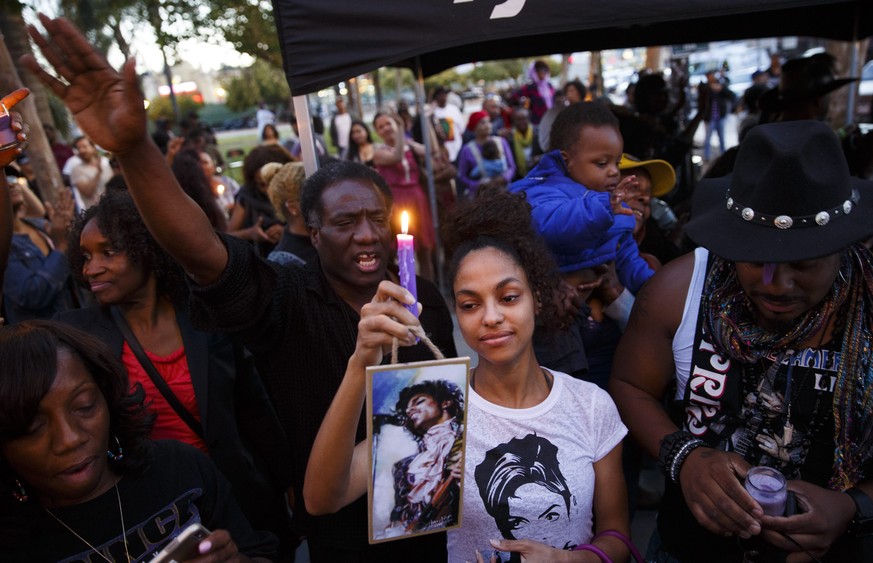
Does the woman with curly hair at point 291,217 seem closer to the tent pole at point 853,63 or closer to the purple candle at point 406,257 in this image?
the purple candle at point 406,257

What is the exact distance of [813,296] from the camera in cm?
165

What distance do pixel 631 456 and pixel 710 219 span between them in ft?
4.46

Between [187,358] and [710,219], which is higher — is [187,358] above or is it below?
below

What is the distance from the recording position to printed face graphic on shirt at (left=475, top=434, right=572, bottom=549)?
167 cm

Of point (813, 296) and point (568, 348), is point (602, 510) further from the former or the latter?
point (813, 296)

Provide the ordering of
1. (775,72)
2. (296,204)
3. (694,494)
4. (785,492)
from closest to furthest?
1. (785,492)
2. (694,494)
3. (296,204)
4. (775,72)

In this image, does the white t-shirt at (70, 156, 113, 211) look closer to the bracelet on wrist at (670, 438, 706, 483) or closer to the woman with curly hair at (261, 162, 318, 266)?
the woman with curly hair at (261, 162, 318, 266)

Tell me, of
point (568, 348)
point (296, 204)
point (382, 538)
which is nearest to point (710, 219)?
point (568, 348)

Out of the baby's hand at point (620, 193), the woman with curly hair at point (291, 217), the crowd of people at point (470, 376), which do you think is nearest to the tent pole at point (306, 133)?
the woman with curly hair at point (291, 217)

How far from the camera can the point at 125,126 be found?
1400mm

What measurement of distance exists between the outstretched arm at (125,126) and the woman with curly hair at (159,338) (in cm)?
90

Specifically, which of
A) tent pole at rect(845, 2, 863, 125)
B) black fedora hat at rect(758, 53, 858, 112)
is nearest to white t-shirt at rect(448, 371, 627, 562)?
black fedora hat at rect(758, 53, 858, 112)

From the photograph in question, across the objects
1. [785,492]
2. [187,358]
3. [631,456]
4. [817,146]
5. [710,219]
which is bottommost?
[631,456]

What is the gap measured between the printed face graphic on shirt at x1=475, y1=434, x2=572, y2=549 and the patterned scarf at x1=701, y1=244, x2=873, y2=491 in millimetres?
657
